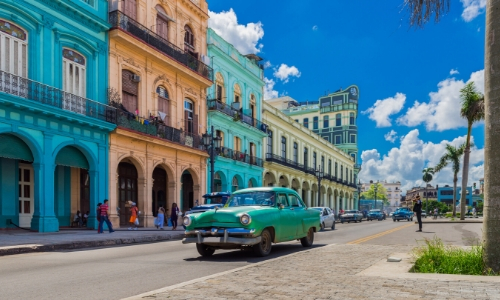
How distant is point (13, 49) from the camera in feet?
59.9

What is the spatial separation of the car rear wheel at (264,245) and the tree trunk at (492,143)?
470 cm

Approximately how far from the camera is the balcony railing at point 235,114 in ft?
107

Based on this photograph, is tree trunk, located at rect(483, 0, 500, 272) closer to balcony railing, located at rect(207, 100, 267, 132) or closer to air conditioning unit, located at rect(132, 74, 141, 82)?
air conditioning unit, located at rect(132, 74, 141, 82)

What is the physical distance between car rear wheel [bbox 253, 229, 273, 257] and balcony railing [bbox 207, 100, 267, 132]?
2267 centimetres

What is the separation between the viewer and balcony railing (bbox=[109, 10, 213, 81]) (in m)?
23.3

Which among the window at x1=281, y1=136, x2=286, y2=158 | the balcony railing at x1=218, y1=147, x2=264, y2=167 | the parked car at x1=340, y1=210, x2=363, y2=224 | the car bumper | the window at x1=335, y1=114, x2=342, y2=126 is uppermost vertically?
the window at x1=335, y1=114, x2=342, y2=126

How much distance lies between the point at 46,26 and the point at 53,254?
11619 millimetres

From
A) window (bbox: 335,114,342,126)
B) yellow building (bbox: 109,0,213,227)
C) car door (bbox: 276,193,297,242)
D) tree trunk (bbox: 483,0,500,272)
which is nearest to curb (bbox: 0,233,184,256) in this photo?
yellow building (bbox: 109,0,213,227)

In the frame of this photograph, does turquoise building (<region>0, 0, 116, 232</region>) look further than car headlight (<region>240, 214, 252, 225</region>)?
Yes

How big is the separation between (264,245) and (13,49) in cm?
1403

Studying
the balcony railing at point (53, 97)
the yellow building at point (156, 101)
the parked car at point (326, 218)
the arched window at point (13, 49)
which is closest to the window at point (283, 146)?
the yellow building at point (156, 101)

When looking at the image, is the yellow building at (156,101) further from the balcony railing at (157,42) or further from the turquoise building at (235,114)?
the turquoise building at (235,114)

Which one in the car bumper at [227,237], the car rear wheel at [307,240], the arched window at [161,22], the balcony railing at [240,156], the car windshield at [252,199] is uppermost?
the arched window at [161,22]

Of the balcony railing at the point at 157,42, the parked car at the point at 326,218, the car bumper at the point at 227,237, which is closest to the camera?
the car bumper at the point at 227,237
